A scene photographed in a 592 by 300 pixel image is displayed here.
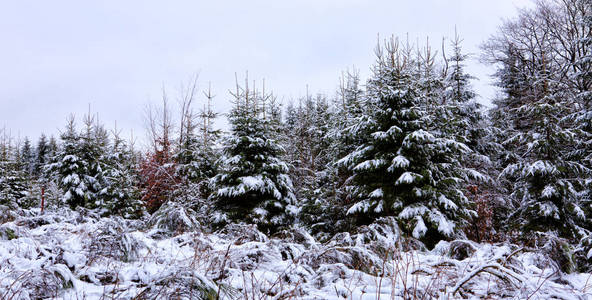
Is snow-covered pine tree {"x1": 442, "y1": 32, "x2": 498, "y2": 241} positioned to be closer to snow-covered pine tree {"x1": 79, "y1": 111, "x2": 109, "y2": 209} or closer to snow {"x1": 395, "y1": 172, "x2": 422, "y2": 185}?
snow {"x1": 395, "y1": 172, "x2": 422, "y2": 185}

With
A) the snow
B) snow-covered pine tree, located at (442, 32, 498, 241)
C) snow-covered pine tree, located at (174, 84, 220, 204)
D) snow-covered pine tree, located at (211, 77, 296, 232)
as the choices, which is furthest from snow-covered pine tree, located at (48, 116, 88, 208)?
snow-covered pine tree, located at (442, 32, 498, 241)

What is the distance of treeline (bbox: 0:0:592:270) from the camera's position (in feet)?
30.0

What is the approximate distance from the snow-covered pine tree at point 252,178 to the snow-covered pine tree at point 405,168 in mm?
3111

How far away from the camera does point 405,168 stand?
891 cm

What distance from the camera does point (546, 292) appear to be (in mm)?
1812

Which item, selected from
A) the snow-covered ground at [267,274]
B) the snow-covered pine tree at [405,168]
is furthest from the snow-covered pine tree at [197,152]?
the snow-covered ground at [267,274]

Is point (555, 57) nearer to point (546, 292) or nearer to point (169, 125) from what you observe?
point (546, 292)

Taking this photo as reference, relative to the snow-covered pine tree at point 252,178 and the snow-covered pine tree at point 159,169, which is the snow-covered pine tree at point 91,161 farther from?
the snow-covered pine tree at point 252,178

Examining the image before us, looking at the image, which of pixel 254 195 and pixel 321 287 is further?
pixel 254 195

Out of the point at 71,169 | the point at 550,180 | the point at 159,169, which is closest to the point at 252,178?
the point at 159,169

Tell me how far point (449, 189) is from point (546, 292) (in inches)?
311

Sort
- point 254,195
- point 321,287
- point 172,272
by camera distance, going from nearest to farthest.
Result: 1. point 172,272
2. point 321,287
3. point 254,195

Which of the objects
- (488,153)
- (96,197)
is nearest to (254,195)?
(96,197)

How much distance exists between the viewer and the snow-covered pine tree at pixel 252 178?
11797 mm
